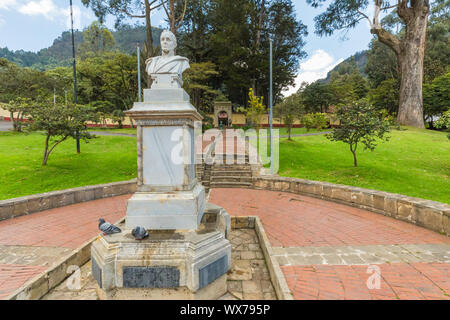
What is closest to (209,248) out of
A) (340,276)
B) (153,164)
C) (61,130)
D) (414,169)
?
(153,164)

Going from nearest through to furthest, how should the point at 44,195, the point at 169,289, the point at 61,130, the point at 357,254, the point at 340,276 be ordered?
the point at 169,289
the point at 340,276
the point at 357,254
the point at 44,195
the point at 61,130

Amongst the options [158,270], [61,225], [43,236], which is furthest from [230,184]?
[158,270]

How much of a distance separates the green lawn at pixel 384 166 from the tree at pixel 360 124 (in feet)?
4.57

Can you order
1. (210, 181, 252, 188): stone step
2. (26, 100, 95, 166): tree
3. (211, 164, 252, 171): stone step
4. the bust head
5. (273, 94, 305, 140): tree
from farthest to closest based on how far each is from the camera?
(273, 94, 305, 140): tree → (211, 164, 252, 171): stone step → (26, 100, 95, 166): tree → (210, 181, 252, 188): stone step → the bust head

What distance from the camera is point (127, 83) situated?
30.8 m

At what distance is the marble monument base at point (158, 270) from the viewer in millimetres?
2949

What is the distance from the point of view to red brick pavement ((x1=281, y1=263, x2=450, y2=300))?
3039 mm

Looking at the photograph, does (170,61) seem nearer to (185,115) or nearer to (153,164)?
(185,115)

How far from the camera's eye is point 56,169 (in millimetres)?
10695

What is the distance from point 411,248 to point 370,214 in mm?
2011

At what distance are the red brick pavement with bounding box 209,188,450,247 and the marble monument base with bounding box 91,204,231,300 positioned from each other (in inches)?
76.2

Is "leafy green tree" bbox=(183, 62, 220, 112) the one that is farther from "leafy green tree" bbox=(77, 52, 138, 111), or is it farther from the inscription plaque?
the inscription plaque

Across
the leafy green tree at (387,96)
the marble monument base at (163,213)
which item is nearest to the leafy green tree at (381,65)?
the leafy green tree at (387,96)

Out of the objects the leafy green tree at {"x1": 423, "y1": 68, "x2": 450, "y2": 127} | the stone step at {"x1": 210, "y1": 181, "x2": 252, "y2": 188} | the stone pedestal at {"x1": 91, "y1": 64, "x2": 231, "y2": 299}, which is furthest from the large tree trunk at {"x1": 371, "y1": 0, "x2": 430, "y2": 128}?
the stone pedestal at {"x1": 91, "y1": 64, "x2": 231, "y2": 299}
